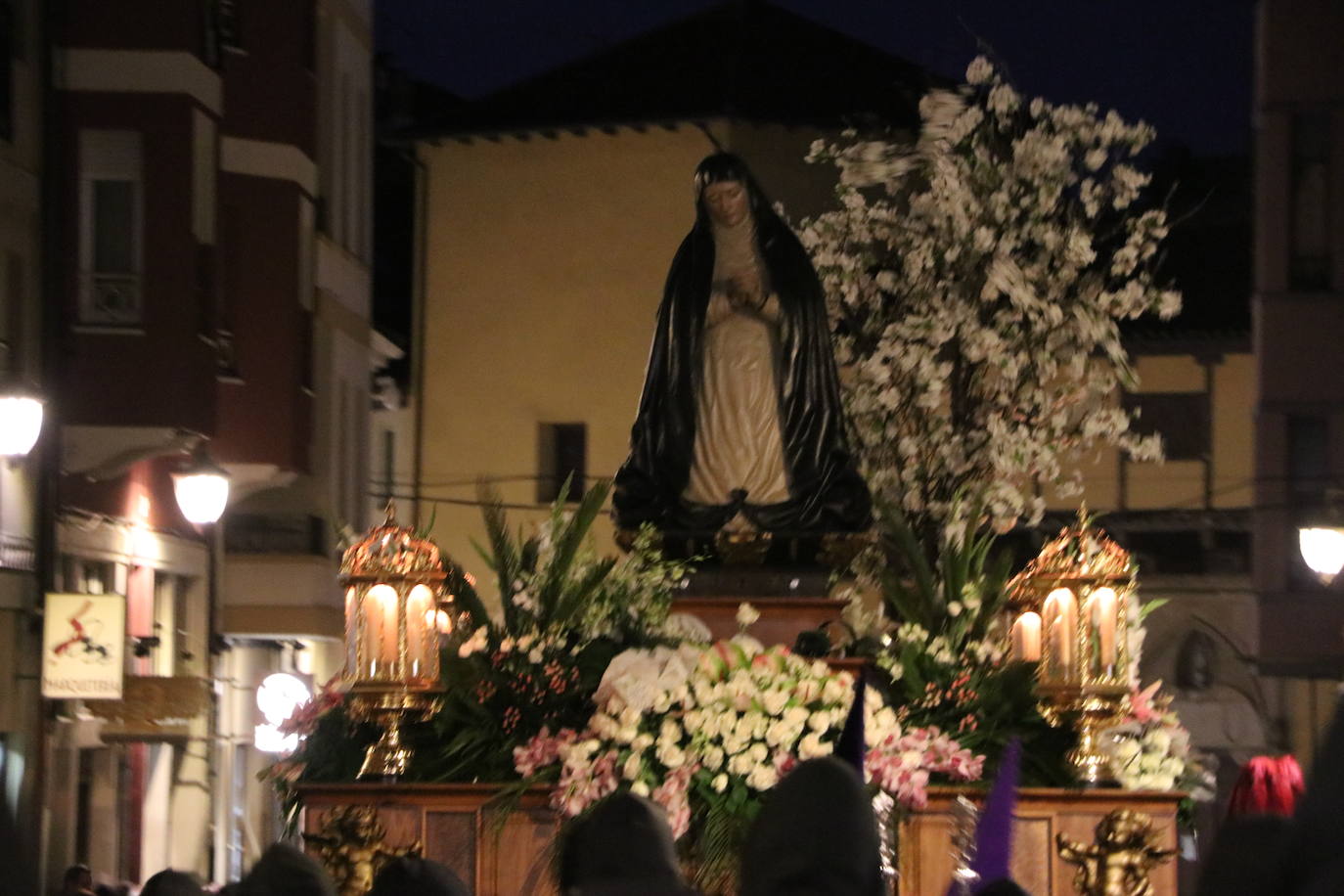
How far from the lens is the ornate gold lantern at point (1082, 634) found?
8.98 metres

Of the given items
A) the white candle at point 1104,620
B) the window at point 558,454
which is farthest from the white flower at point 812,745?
the window at point 558,454

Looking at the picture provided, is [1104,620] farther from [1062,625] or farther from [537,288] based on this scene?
[537,288]

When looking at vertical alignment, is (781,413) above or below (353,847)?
above

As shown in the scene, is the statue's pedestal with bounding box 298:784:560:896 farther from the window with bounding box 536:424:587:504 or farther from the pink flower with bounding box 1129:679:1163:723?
the window with bounding box 536:424:587:504

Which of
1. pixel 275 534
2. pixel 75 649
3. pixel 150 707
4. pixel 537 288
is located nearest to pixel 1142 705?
pixel 75 649

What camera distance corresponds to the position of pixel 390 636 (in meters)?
9.01

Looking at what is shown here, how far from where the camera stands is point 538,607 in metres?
9.08

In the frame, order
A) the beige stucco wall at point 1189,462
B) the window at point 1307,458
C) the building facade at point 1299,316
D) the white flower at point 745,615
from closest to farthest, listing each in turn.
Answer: the white flower at point 745,615 → the building facade at point 1299,316 → the window at point 1307,458 → the beige stucco wall at point 1189,462

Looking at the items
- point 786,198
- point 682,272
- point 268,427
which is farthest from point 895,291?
point 786,198

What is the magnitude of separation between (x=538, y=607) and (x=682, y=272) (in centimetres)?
222

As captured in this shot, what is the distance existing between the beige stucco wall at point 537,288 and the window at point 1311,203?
5.99 m

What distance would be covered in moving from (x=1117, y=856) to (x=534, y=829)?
197 cm

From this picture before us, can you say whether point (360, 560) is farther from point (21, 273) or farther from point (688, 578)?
point (21, 273)

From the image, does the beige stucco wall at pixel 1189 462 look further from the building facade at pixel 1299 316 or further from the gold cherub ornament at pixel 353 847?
the gold cherub ornament at pixel 353 847
